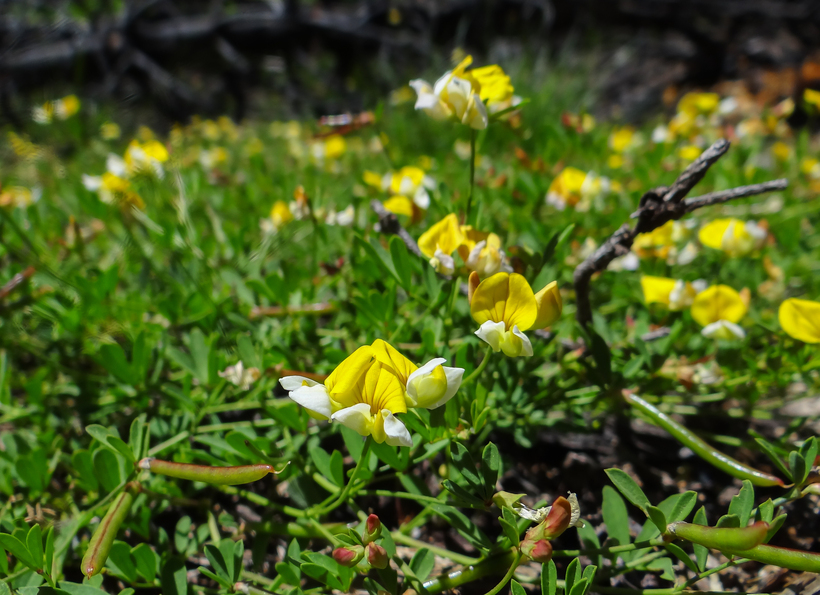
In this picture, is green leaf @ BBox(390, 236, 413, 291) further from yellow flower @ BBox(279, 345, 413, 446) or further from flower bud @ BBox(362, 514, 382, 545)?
flower bud @ BBox(362, 514, 382, 545)

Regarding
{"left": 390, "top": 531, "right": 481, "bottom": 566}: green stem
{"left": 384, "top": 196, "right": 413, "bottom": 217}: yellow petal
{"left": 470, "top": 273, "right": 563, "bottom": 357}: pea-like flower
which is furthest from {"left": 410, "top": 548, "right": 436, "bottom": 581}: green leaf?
{"left": 384, "top": 196, "right": 413, "bottom": 217}: yellow petal

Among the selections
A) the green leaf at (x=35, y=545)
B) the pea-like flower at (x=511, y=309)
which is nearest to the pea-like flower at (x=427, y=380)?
the pea-like flower at (x=511, y=309)

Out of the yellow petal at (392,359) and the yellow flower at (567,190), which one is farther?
the yellow flower at (567,190)

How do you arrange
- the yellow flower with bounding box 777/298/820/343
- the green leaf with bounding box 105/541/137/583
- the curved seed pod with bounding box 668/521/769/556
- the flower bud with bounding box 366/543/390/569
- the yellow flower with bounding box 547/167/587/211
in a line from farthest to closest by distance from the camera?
the yellow flower with bounding box 547/167/587/211 < the yellow flower with bounding box 777/298/820/343 < the green leaf with bounding box 105/541/137/583 < the flower bud with bounding box 366/543/390/569 < the curved seed pod with bounding box 668/521/769/556

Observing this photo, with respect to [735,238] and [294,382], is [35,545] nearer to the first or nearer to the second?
[294,382]

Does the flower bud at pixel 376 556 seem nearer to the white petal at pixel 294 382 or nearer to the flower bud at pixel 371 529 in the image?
the flower bud at pixel 371 529
